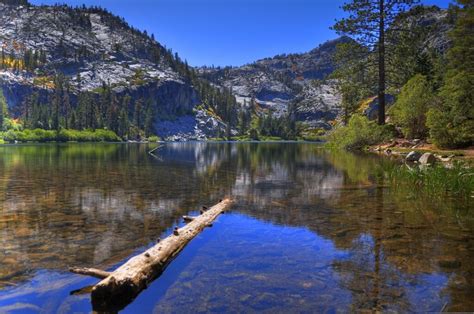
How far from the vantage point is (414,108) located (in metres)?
51.8

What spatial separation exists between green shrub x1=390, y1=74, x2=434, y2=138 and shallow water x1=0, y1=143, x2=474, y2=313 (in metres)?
35.9

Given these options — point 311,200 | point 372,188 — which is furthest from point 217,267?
point 372,188

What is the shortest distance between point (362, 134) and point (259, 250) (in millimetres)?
55430

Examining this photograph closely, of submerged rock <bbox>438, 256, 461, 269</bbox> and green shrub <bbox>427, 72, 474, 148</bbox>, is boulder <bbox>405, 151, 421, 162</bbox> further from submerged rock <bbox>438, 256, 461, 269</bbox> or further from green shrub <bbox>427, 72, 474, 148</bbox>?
submerged rock <bbox>438, 256, 461, 269</bbox>

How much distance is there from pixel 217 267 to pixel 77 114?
207m

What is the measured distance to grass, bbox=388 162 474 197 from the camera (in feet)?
63.1

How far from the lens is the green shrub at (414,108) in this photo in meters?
52.0

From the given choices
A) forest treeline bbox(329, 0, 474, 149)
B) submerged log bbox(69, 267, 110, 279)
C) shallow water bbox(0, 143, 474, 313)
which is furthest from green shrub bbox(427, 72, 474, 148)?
submerged log bbox(69, 267, 110, 279)

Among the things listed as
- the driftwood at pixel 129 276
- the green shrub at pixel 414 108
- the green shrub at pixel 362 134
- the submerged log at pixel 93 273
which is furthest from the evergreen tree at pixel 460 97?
the submerged log at pixel 93 273

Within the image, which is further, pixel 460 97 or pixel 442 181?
pixel 460 97

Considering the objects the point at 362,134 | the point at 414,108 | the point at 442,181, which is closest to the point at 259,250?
the point at 442,181

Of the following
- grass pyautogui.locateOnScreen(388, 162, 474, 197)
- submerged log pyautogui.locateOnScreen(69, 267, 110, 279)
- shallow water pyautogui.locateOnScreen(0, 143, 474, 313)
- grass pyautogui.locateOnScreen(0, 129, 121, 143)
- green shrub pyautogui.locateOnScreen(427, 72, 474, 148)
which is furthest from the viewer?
grass pyautogui.locateOnScreen(0, 129, 121, 143)

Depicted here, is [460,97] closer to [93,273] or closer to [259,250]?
[259,250]

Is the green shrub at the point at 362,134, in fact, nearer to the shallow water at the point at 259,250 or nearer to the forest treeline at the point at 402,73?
the forest treeline at the point at 402,73
